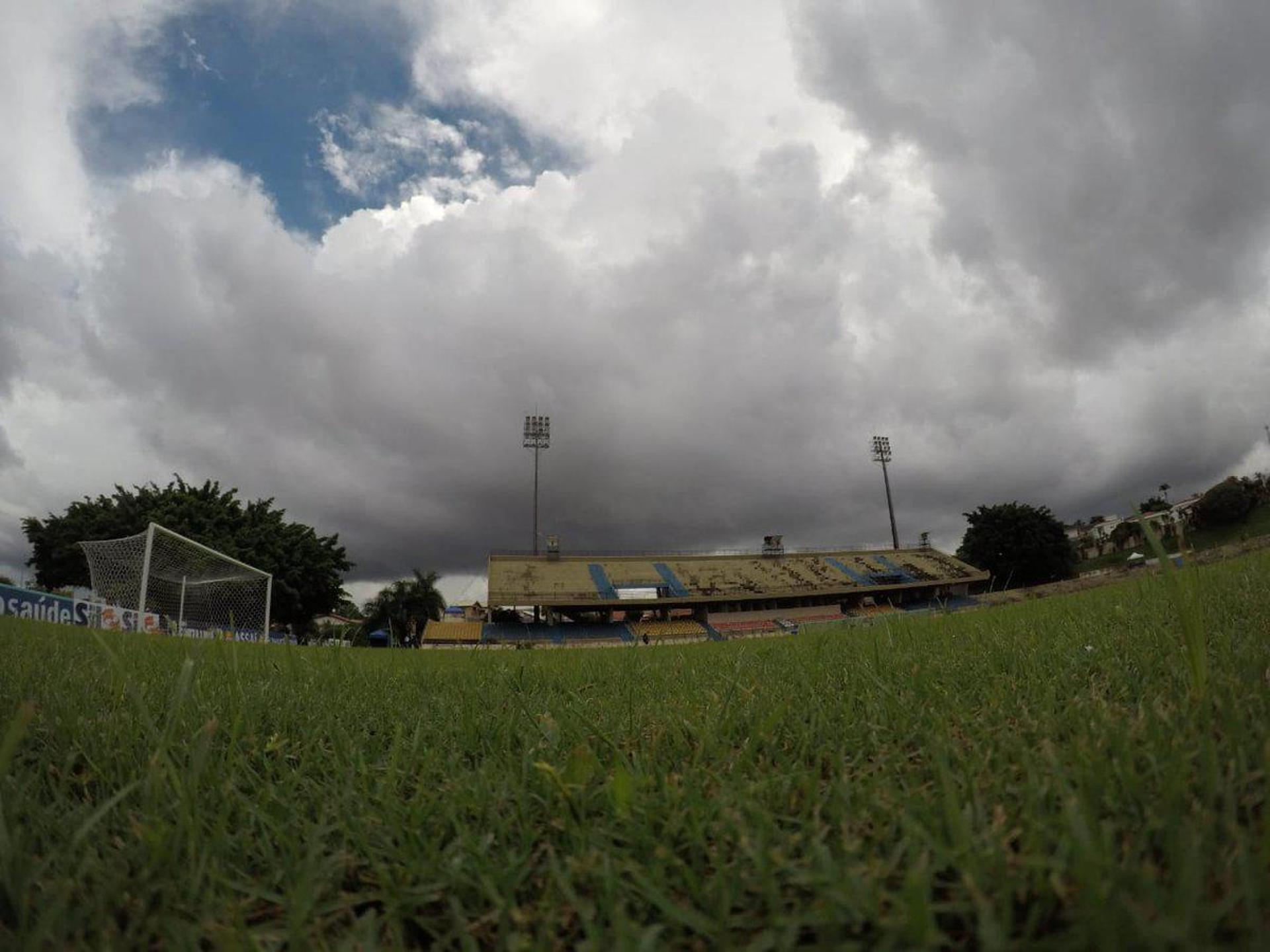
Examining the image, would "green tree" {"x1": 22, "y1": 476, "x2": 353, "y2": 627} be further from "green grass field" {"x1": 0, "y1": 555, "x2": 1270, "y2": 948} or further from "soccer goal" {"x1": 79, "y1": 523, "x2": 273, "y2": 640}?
"green grass field" {"x1": 0, "y1": 555, "x2": 1270, "y2": 948}

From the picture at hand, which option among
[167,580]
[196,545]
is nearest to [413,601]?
[167,580]

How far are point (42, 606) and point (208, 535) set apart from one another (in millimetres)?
20784

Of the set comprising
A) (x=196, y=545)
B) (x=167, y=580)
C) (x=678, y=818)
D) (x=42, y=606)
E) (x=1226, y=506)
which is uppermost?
(x=1226, y=506)

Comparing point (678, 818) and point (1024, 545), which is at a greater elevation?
point (1024, 545)

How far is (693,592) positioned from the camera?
49.5 metres

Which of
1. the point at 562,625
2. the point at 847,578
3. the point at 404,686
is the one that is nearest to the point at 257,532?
the point at 562,625

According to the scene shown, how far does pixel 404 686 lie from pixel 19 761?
1.22 meters

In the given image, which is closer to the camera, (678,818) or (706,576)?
(678,818)

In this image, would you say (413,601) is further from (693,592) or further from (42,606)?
(42,606)

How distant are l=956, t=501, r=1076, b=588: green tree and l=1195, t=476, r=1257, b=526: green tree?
46.9 feet

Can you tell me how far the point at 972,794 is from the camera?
2.78ft

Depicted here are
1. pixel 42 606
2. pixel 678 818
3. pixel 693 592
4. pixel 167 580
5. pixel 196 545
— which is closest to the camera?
pixel 678 818

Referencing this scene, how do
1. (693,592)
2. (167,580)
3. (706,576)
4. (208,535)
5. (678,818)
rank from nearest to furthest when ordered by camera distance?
(678,818), (167,580), (208,535), (693,592), (706,576)

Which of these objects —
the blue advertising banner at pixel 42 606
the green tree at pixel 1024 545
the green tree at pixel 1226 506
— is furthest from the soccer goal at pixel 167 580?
the green tree at pixel 1226 506
